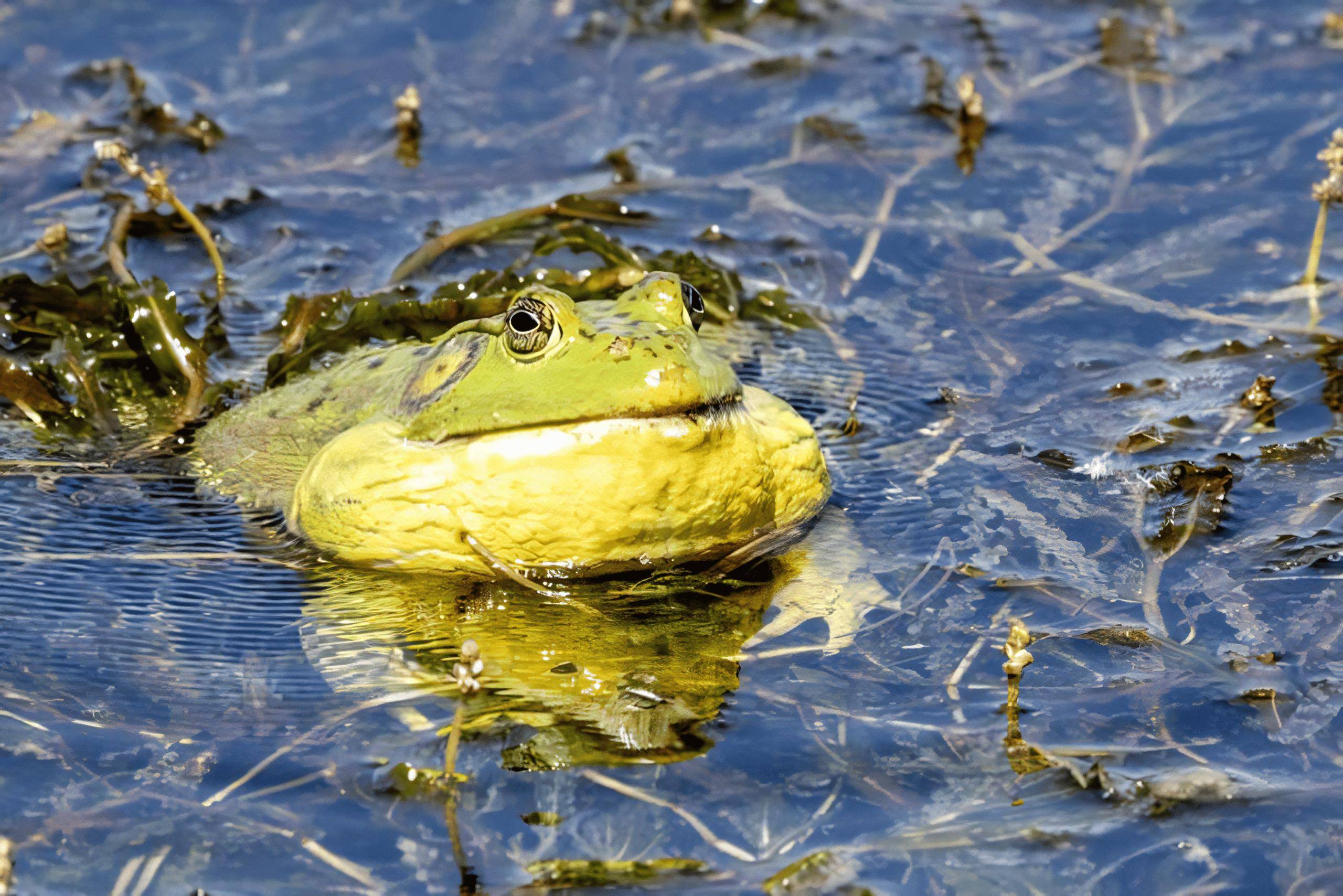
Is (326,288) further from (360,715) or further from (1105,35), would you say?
(1105,35)

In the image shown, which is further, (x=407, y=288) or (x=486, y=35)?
(x=486, y=35)

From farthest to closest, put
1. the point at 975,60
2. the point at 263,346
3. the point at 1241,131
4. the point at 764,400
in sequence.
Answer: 1. the point at 975,60
2. the point at 1241,131
3. the point at 263,346
4. the point at 764,400

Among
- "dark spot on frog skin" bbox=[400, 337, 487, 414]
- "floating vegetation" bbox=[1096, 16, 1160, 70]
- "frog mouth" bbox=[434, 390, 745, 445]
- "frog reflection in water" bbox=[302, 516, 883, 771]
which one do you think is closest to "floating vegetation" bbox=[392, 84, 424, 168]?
"dark spot on frog skin" bbox=[400, 337, 487, 414]

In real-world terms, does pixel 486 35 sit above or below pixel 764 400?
above

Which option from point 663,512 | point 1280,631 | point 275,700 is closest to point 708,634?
point 663,512

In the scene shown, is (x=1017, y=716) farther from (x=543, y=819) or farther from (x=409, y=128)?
(x=409, y=128)

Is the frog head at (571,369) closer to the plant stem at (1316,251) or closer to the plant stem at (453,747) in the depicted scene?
the plant stem at (453,747)

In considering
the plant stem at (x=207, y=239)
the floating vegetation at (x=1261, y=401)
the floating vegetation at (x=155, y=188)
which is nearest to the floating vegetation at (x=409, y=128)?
the plant stem at (x=207, y=239)

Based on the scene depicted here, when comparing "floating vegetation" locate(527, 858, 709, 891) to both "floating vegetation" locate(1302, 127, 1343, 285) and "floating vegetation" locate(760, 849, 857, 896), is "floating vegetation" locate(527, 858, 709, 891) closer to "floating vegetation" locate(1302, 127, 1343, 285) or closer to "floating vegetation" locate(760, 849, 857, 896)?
"floating vegetation" locate(760, 849, 857, 896)
